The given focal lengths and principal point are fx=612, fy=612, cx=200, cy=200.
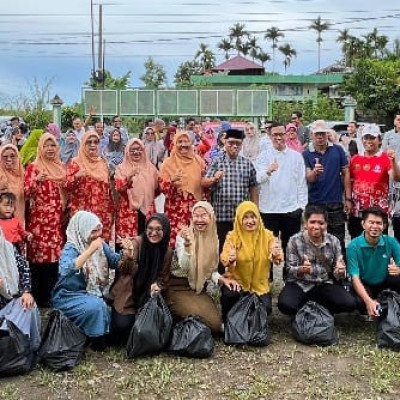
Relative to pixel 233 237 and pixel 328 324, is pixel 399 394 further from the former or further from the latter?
pixel 233 237

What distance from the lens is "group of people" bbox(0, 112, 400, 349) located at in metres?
4.52

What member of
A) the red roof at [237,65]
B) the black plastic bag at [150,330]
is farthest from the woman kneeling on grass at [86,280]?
the red roof at [237,65]

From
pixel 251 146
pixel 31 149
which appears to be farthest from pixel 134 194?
pixel 251 146

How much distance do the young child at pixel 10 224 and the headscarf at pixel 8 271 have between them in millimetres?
303

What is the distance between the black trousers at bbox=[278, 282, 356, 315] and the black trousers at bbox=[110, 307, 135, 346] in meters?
1.18

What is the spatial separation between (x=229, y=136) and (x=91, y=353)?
7.29 ft

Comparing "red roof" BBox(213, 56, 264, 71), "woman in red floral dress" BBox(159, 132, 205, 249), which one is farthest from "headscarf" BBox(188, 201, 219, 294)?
"red roof" BBox(213, 56, 264, 71)

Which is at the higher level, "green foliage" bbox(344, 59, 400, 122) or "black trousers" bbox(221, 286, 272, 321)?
"green foliage" bbox(344, 59, 400, 122)

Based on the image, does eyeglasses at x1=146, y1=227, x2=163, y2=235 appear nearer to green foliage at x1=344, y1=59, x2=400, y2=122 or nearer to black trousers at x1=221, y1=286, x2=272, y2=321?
black trousers at x1=221, y1=286, x2=272, y2=321

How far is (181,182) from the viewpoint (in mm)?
5496

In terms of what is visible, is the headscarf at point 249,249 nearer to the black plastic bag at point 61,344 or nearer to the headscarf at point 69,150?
the black plastic bag at point 61,344

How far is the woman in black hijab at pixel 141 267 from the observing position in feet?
15.0

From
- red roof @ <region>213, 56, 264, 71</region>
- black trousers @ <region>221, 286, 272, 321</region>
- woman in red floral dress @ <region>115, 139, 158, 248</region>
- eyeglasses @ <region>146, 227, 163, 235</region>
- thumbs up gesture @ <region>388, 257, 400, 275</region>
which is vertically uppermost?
red roof @ <region>213, 56, 264, 71</region>

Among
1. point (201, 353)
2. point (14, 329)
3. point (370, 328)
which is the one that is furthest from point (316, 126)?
point (14, 329)
